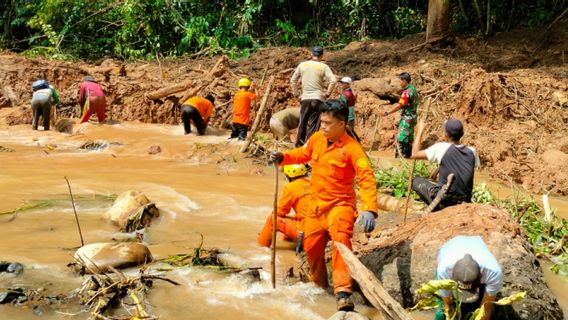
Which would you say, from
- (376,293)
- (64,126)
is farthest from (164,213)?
(64,126)

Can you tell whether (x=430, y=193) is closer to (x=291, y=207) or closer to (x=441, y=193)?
(x=441, y=193)

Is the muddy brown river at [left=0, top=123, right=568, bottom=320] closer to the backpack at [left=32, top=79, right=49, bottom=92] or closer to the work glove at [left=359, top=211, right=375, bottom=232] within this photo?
the work glove at [left=359, top=211, right=375, bottom=232]

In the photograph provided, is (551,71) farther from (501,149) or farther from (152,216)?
(152,216)

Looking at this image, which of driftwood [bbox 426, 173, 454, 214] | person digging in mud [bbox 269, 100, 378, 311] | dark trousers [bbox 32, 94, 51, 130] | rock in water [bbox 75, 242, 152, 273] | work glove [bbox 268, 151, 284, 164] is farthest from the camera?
dark trousers [bbox 32, 94, 51, 130]

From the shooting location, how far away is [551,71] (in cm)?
1177

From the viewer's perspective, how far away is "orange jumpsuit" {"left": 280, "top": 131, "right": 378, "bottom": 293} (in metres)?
4.19

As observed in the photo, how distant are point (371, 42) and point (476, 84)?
16.2ft

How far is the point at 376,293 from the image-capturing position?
3.43m

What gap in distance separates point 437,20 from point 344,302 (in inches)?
428

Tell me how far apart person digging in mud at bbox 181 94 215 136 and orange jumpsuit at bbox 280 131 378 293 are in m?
6.53

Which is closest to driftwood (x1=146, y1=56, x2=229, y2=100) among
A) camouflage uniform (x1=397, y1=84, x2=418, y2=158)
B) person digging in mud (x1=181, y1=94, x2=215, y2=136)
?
person digging in mud (x1=181, y1=94, x2=215, y2=136)

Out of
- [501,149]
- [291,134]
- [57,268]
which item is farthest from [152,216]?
[501,149]

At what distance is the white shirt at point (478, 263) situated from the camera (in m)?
3.43

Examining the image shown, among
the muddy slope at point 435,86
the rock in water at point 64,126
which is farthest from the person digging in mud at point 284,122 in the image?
the rock in water at point 64,126
